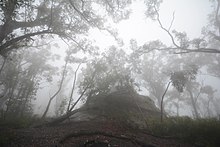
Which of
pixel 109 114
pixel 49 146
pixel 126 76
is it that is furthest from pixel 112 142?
pixel 126 76

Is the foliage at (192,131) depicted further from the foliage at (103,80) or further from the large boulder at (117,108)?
the foliage at (103,80)

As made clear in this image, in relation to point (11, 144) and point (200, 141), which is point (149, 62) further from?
point (11, 144)

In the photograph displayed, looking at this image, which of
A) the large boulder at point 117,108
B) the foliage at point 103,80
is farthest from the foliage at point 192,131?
the foliage at point 103,80

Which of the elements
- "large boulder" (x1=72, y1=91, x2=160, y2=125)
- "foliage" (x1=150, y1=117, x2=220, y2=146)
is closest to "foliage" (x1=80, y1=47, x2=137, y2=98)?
"large boulder" (x1=72, y1=91, x2=160, y2=125)

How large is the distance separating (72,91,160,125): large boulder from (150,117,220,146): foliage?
2.39m

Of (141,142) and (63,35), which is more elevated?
(63,35)

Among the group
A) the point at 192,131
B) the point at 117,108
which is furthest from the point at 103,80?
the point at 192,131

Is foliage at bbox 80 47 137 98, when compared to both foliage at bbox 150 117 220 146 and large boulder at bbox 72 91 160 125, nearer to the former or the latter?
large boulder at bbox 72 91 160 125

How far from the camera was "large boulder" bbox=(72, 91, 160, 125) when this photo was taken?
13.5 m

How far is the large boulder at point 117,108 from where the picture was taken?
13.5 m

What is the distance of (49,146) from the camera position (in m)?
6.75

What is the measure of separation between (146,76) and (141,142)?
27.1 m

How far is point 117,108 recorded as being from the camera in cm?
1504

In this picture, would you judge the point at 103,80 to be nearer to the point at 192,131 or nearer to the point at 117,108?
the point at 117,108
